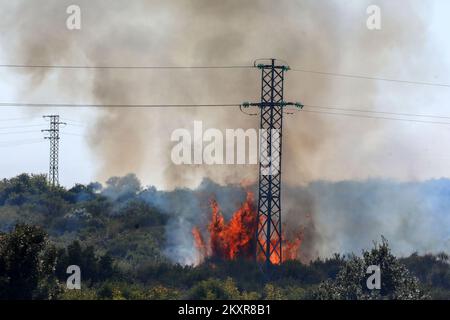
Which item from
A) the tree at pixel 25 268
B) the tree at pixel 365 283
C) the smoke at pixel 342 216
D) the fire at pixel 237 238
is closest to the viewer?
the tree at pixel 25 268

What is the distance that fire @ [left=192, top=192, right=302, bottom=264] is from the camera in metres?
113

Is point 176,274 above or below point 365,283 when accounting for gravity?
above

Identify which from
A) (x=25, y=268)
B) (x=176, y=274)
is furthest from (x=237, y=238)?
Result: (x=25, y=268)

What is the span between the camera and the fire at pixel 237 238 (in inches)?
4446

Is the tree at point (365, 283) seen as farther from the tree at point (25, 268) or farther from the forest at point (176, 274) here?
the tree at point (25, 268)

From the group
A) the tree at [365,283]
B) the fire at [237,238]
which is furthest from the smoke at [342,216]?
the tree at [365,283]

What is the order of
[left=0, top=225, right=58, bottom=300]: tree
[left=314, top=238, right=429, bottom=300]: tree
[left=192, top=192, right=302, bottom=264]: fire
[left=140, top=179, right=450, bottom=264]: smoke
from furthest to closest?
[left=140, top=179, right=450, bottom=264]: smoke → [left=192, top=192, right=302, bottom=264]: fire → [left=314, top=238, right=429, bottom=300]: tree → [left=0, top=225, right=58, bottom=300]: tree

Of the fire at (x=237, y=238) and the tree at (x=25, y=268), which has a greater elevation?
the fire at (x=237, y=238)

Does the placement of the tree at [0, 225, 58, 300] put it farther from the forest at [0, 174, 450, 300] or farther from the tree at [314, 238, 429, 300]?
the tree at [314, 238, 429, 300]

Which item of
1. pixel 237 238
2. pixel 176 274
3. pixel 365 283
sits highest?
pixel 237 238

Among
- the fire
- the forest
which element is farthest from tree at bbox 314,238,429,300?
the fire

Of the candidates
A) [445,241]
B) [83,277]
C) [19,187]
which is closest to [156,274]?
[83,277]

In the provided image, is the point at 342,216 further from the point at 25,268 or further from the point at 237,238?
the point at 25,268

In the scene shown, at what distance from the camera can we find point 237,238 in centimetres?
11388
